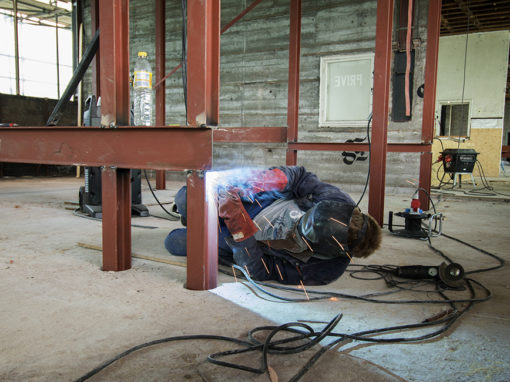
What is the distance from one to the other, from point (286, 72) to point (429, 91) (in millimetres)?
2831

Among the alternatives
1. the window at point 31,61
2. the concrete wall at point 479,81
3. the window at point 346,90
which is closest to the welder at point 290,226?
the window at point 346,90

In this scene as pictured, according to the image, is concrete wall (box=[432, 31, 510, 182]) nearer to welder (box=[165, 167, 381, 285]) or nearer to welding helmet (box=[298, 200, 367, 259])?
welder (box=[165, 167, 381, 285])

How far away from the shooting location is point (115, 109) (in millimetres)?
2064

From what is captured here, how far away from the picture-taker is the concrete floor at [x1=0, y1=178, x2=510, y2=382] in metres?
1.20

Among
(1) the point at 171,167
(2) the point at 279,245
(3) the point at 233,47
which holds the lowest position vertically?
(2) the point at 279,245

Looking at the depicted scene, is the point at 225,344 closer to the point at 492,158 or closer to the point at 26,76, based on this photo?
the point at 492,158

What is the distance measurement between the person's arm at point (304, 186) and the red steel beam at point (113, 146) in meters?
0.54

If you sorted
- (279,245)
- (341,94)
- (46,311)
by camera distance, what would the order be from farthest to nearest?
(341,94) < (279,245) < (46,311)

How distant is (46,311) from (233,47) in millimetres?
6753

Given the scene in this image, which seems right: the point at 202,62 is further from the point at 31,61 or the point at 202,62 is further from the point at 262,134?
the point at 31,61

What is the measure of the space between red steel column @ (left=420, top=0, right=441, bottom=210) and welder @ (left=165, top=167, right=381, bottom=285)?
309cm

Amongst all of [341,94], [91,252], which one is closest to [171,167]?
[91,252]

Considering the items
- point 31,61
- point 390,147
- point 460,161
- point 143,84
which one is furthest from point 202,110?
point 31,61

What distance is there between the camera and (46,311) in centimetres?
161
